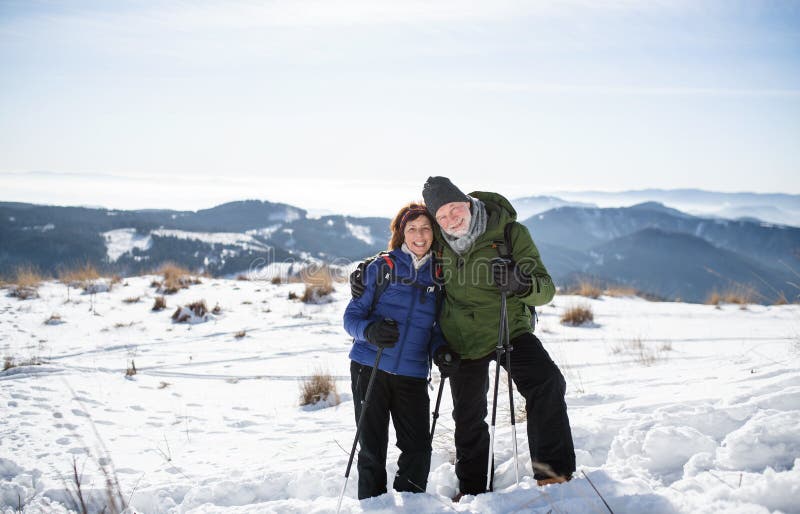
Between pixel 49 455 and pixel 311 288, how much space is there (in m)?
6.77

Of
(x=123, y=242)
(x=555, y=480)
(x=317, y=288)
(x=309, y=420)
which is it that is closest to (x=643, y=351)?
(x=555, y=480)

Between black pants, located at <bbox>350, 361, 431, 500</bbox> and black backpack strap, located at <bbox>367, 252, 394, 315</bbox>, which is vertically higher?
black backpack strap, located at <bbox>367, 252, 394, 315</bbox>

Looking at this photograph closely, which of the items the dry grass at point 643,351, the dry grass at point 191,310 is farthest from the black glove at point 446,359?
the dry grass at point 191,310

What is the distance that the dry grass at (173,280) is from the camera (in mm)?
10641

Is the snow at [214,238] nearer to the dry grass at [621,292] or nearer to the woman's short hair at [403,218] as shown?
the dry grass at [621,292]

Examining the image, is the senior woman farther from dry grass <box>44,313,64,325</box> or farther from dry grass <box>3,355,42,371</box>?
dry grass <box>44,313,64,325</box>

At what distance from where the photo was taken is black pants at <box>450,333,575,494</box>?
7.91 ft

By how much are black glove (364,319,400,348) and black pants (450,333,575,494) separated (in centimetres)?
55

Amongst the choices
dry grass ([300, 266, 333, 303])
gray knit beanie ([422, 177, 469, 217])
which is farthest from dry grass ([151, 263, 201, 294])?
gray knit beanie ([422, 177, 469, 217])

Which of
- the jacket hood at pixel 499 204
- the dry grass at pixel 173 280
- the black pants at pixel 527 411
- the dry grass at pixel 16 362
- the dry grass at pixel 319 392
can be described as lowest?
the dry grass at pixel 319 392

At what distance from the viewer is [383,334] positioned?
2.45 m

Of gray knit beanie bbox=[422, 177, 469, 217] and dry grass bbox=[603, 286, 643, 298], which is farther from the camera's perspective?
dry grass bbox=[603, 286, 643, 298]

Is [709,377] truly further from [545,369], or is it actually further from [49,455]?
[49,455]

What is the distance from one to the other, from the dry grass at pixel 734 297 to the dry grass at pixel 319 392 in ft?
33.5
